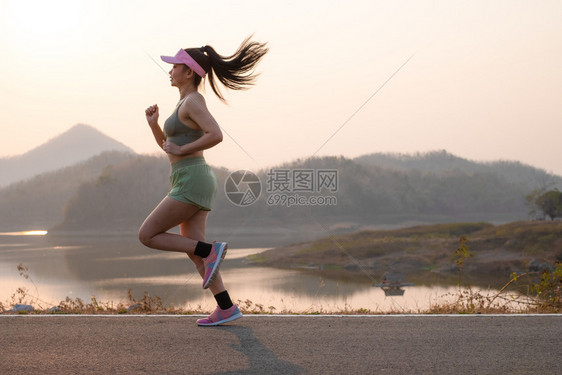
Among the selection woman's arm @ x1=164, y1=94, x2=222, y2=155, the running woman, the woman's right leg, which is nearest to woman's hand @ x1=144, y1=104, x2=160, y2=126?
the running woman

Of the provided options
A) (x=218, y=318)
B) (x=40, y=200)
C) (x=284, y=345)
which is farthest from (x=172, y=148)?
(x=40, y=200)

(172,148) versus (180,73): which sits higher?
(180,73)

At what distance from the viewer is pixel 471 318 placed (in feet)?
16.9

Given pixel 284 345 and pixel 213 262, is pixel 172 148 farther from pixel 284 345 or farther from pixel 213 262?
pixel 284 345

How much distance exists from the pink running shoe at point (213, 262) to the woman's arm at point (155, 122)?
3.09ft

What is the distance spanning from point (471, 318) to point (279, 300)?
236 cm

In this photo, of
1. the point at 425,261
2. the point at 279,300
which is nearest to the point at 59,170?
the point at 425,261

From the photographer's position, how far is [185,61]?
197 inches

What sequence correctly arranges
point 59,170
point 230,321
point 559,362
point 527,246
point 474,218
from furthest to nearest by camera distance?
1. point 59,170
2. point 474,218
3. point 527,246
4. point 230,321
5. point 559,362

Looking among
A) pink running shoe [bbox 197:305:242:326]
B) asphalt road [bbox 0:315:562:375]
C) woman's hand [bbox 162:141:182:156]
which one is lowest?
asphalt road [bbox 0:315:562:375]

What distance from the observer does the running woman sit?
A: 15.7 ft

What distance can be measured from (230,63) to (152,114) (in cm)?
73

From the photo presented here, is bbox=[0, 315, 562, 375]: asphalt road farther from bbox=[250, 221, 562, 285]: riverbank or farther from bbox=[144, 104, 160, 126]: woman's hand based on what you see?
bbox=[250, 221, 562, 285]: riverbank

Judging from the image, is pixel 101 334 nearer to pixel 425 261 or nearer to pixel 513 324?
pixel 513 324
